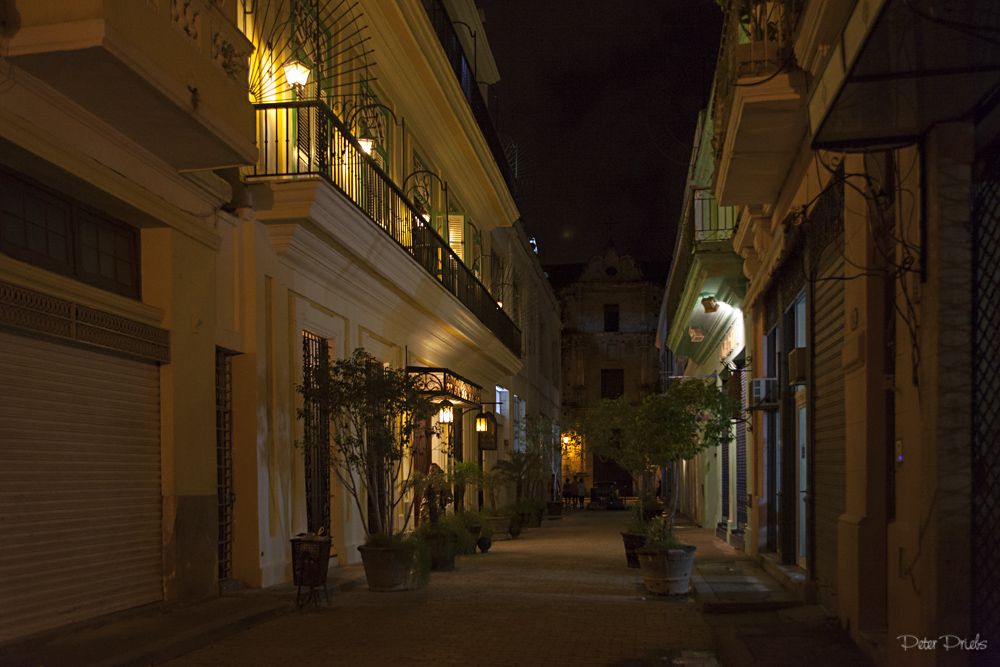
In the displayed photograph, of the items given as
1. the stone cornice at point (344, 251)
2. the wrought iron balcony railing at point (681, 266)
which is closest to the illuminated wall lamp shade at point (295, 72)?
the stone cornice at point (344, 251)

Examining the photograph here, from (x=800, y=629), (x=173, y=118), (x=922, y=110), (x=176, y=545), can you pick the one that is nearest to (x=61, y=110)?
(x=173, y=118)

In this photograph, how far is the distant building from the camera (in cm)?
5056

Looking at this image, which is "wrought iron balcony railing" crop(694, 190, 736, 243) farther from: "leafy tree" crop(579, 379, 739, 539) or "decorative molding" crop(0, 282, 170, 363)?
"decorative molding" crop(0, 282, 170, 363)

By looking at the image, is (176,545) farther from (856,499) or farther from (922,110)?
(922,110)

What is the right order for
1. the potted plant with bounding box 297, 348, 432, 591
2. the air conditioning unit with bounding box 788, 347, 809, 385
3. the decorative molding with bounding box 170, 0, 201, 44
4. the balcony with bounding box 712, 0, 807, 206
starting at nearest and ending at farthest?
the decorative molding with bounding box 170, 0, 201, 44 → the balcony with bounding box 712, 0, 807, 206 → the air conditioning unit with bounding box 788, 347, 809, 385 → the potted plant with bounding box 297, 348, 432, 591

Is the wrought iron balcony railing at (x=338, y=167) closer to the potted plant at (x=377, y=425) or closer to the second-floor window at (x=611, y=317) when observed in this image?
the potted plant at (x=377, y=425)

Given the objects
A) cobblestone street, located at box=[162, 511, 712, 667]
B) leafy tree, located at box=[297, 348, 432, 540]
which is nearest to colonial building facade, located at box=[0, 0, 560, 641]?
leafy tree, located at box=[297, 348, 432, 540]

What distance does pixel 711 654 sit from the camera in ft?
25.9

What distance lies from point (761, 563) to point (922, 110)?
9.00 m

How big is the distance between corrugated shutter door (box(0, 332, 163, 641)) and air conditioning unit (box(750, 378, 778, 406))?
8172 millimetres

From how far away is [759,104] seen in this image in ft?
31.8

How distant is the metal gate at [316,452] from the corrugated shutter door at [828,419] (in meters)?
5.78

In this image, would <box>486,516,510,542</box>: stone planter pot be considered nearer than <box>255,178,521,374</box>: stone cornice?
No

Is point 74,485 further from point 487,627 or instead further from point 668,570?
point 668,570
